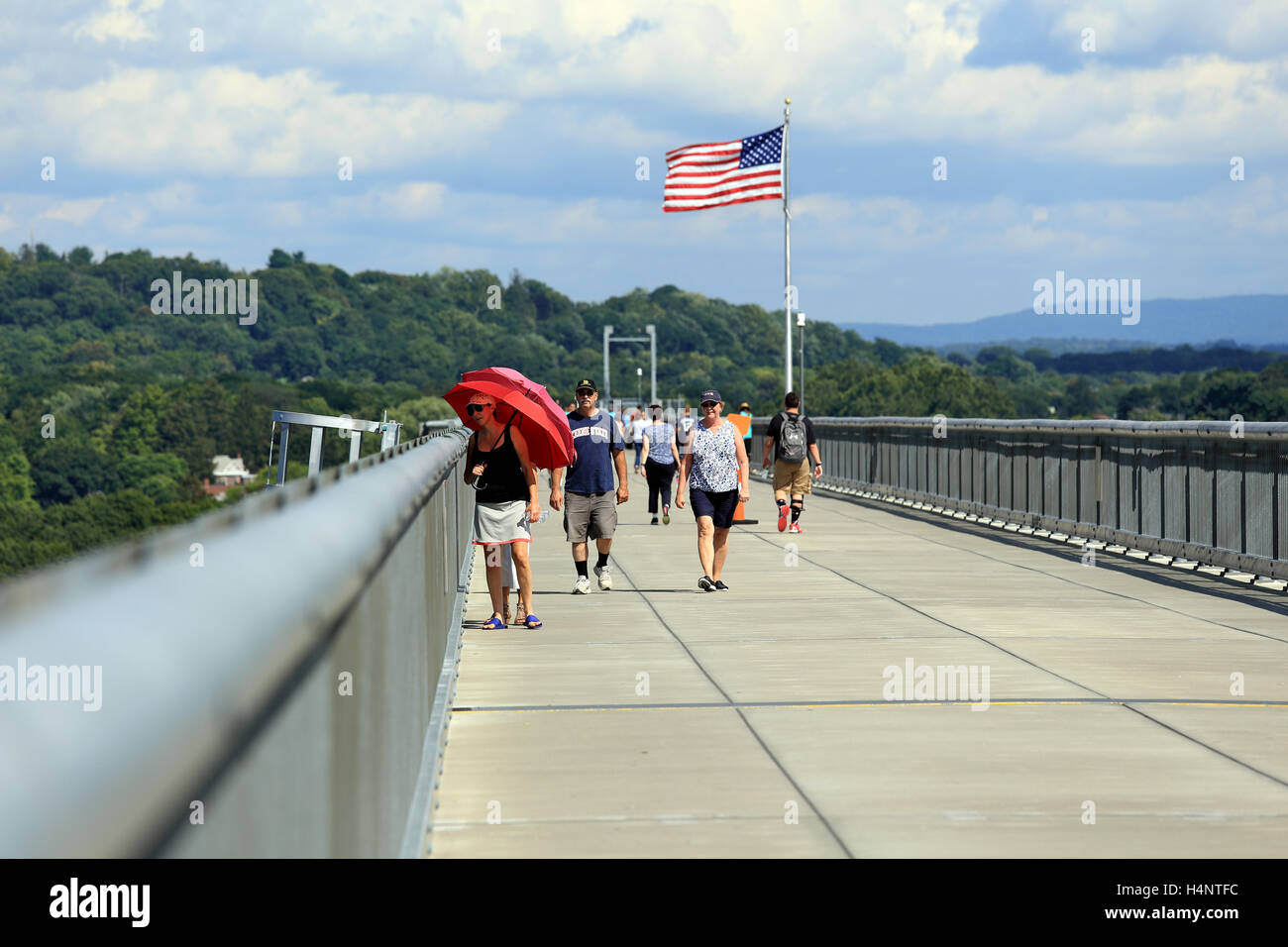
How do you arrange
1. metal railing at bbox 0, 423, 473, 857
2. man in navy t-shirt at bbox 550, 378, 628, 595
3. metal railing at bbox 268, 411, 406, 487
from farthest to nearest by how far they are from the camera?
man in navy t-shirt at bbox 550, 378, 628, 595, metal railing at bbox 268, 411, 406, 487, metal railing at bbox 0, 423, 473, 857

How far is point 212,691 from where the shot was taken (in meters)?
1.59

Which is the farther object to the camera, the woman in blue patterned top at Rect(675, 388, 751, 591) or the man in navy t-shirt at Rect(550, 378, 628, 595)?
the woman in blue patterned top at Rect(675, 388, 751, 591)

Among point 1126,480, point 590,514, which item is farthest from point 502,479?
point 1126,480

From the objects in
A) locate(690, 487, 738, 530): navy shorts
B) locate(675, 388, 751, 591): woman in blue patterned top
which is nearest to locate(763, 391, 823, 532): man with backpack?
locate(675, 388, 751, 591): woman in blue patterned top

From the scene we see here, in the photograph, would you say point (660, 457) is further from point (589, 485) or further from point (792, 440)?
point (589, 485)

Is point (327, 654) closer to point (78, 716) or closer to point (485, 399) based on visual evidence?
point (78, 716)

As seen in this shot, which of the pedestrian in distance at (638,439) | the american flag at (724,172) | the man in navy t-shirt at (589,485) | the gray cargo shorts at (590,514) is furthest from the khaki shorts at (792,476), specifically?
the pedestrian in distance at (638,439)

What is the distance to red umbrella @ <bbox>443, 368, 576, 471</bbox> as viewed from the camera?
39.8 feet

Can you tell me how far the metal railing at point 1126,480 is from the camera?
15.5 meters

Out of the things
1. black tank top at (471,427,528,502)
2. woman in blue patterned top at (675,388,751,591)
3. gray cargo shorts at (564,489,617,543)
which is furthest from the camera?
woman in blue patterned top at (675,388,751,591)

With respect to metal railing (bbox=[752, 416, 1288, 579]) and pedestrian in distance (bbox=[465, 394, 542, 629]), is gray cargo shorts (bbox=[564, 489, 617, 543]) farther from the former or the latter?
metal railing (bbox=[752, 416, 1288, 579])

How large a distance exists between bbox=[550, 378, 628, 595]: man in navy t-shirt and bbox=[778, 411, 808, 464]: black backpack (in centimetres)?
787
